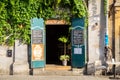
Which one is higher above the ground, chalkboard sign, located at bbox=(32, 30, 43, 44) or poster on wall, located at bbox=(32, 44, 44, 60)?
chalkboard sign, located at bbox=(32, 30, 43, 44)

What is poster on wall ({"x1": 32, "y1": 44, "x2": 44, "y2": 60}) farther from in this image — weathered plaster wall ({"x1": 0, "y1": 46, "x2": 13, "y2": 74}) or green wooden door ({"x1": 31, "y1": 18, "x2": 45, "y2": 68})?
weathered plaster wall ({"x1": 0, "y1": 46, "x2": 13, "y2": 74})

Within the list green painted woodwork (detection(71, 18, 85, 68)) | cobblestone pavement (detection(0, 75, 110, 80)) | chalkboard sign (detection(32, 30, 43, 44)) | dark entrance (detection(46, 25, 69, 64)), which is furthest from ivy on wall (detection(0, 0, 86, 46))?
cobblestone pavement (detection(0, 75, 110, 80))

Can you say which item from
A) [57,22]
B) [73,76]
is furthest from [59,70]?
[57,22]

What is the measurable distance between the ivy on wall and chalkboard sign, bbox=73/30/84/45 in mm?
728

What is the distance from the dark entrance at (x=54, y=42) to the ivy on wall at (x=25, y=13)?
47.3 inches

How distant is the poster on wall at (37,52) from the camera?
2141 cm

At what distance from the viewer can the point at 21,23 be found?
21.4 m

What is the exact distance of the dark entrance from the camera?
2294 cm

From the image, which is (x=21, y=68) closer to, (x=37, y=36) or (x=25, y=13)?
(x=37, y=36)

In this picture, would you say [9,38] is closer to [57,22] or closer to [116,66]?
[57,22]

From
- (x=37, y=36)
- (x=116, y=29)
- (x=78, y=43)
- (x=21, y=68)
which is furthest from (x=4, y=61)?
(x=116, y=29)

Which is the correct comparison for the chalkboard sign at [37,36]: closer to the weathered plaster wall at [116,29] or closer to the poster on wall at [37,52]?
the poster on wall at [37,52]

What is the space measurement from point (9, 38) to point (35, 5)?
202cm

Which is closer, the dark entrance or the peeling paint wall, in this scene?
the peeling paint wall
